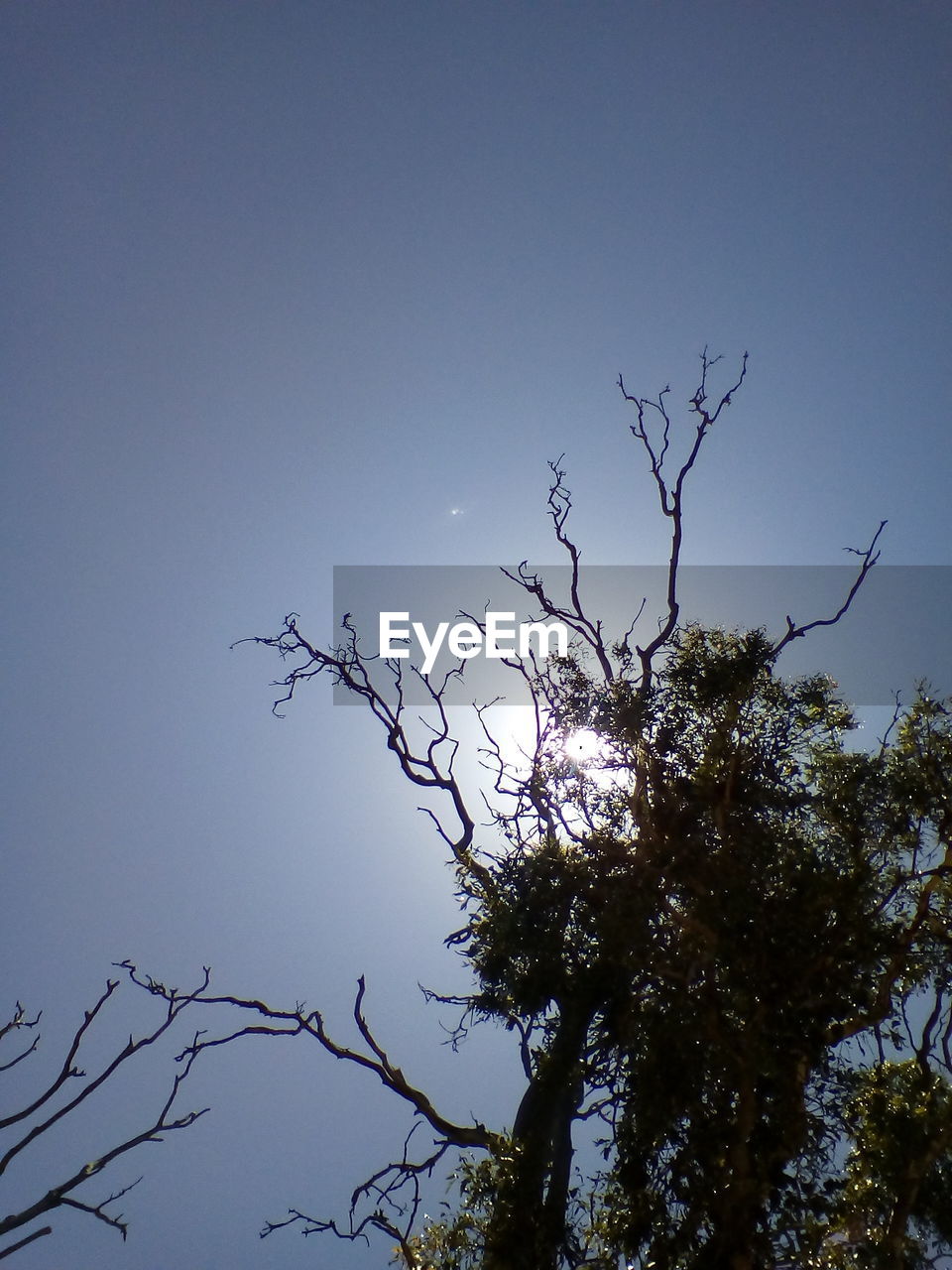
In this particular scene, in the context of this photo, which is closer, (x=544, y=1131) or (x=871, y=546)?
(x=544, y=1131)

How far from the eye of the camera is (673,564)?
13.2 meters

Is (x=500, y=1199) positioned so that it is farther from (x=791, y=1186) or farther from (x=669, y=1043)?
(x=791, y=1186)

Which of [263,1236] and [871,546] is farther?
[871,546]

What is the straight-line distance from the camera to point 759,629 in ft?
37.6

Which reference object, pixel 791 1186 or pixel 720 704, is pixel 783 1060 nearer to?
pixel 791 1186

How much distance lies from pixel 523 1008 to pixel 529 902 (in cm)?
132

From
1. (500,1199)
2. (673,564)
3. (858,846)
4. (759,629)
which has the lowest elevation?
(500,1199)

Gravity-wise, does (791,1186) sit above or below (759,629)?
below

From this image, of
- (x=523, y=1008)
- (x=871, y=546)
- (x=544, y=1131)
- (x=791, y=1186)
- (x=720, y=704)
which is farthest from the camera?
(x=871, y=546)

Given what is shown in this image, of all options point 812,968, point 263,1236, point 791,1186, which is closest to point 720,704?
point 812,968

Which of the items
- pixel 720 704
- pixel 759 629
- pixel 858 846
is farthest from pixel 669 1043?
pixel 759 629

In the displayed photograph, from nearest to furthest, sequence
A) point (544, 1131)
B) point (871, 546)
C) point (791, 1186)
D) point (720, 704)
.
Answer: point (791, 1186) < point (544, 1131) < point (720, 704) < point (871, 546)

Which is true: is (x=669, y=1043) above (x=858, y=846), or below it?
below

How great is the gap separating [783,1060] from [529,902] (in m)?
3.21
